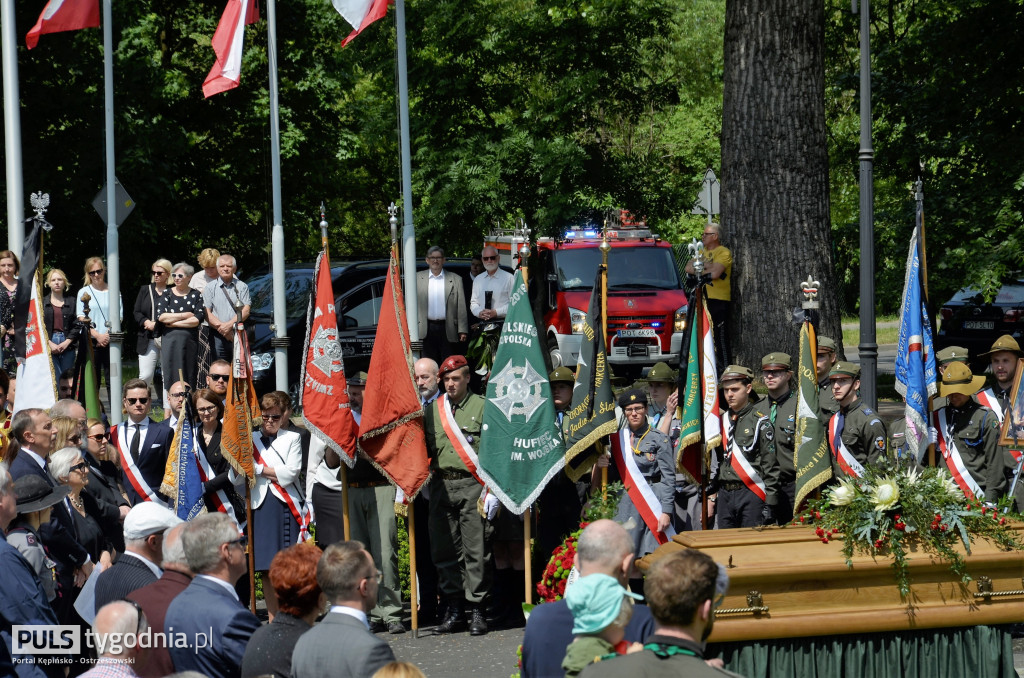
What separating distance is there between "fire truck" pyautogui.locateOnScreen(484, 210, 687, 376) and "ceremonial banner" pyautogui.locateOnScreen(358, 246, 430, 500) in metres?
8.40

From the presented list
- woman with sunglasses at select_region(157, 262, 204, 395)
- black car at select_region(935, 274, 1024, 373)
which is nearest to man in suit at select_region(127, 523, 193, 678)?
woman with sunglasses at select_region(157, 262, 204, 395)

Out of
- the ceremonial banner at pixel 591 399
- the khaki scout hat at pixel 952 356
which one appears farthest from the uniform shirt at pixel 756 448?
the khaki scout hat at pixel 952 356

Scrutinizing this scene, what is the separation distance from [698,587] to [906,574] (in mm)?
3301

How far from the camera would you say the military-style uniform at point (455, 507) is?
9812 mm

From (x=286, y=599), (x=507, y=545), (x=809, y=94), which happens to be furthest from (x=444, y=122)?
(x=286, y=599)

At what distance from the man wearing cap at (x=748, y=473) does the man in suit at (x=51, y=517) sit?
15.1 feet

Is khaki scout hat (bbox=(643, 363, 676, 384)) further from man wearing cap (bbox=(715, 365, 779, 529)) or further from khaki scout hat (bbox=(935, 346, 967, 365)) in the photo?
khaki scout hat (bbox=(935, 346, 967, 365))

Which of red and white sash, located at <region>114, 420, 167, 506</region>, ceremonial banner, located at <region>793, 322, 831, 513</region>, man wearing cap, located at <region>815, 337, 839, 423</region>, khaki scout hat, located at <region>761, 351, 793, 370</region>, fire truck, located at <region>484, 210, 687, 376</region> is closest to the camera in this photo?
ceremonial banner, located at <region>793, 322, 831, 513</region>

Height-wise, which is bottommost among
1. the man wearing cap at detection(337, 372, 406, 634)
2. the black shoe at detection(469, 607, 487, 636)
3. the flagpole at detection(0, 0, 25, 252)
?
the black shoe at detection(469, 607, 487, 636)

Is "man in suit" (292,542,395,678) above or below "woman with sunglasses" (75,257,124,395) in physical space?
below

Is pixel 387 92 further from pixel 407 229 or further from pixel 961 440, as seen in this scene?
pixel 961 440

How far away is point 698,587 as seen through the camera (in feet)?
14.9

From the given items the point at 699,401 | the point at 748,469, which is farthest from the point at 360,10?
the point at 748,469

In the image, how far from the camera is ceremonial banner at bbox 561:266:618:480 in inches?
357
